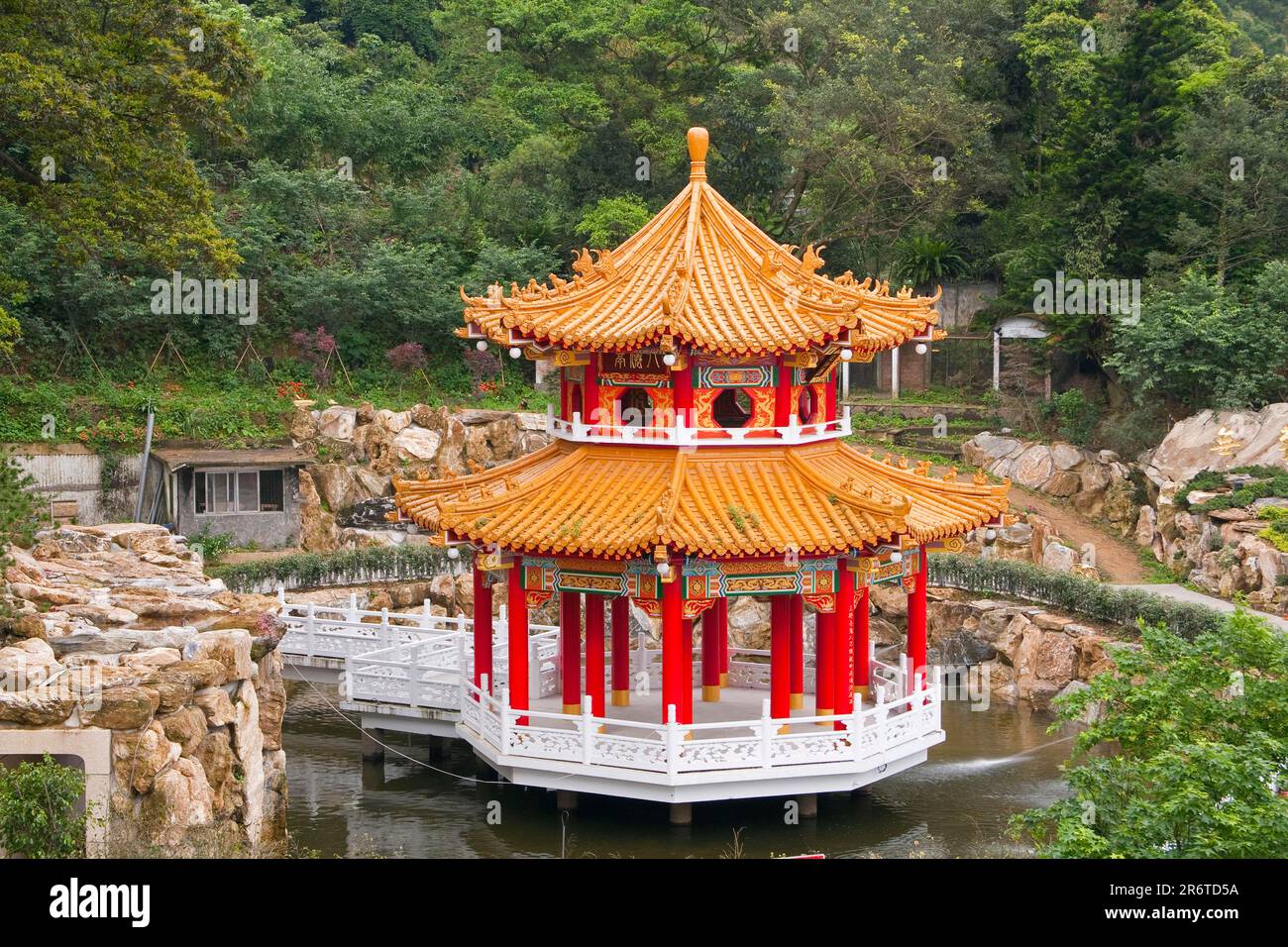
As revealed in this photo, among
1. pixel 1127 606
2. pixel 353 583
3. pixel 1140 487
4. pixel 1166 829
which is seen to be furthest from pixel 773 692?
pixel 1140 487

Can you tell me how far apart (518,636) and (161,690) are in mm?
4923

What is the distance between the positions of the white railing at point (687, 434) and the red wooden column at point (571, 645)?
7.52ft

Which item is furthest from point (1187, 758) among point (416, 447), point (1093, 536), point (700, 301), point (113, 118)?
point (416, 447)

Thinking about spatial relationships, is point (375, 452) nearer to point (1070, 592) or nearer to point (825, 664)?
point (1070, 592)

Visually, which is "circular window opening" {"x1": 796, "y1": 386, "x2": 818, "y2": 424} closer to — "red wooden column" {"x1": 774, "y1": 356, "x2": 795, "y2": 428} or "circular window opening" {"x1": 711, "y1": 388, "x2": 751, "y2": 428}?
"red wooden column" {"x1": 774, "y1": 356, "x2": 795, "y2": 428}

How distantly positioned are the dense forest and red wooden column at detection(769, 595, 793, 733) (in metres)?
13.1

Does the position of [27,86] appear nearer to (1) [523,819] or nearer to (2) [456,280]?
(1) [523,819]

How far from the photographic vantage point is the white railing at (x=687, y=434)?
2038cm

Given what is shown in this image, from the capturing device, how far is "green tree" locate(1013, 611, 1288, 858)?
512 inches

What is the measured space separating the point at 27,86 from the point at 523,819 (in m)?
13.6

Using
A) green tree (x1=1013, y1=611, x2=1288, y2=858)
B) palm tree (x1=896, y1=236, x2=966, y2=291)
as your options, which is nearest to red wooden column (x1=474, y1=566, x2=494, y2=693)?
green tree (x1=1013, y1=611, x2=1288, y2=858)

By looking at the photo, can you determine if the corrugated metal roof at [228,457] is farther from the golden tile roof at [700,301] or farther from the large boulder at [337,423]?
the golden tile roof at [700,301]

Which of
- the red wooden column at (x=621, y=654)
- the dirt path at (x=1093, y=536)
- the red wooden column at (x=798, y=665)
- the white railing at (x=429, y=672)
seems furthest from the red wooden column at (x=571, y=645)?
the dirt path at (x=1093, y=536)

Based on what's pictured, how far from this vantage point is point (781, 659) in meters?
20.7
